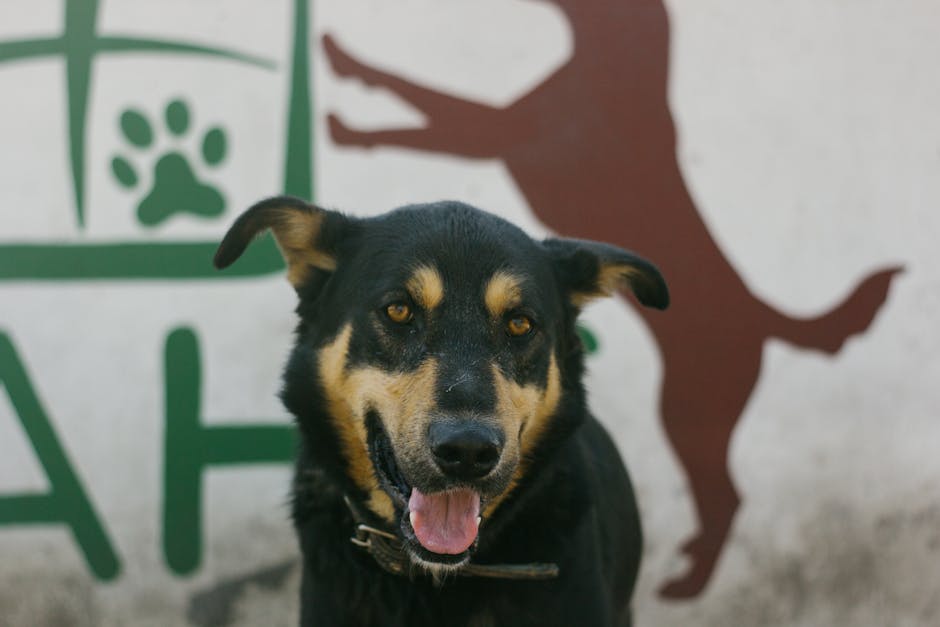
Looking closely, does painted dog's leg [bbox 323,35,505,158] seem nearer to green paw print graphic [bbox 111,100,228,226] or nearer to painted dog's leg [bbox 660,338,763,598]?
green paw print graphic [bbox 111,100,228,226]

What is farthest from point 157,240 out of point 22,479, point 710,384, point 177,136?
point 710,384

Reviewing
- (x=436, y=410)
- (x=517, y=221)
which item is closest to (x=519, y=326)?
(x=436, y=410)

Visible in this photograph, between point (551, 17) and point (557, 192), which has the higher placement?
point (551, 17)

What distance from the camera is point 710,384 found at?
A: 4008 mm

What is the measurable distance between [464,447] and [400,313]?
0.41 m

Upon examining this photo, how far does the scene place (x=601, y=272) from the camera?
109 inches

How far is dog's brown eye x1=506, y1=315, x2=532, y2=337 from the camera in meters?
2.50

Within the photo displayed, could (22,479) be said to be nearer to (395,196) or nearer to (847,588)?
(395,196)

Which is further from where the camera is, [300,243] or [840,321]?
[840,321]

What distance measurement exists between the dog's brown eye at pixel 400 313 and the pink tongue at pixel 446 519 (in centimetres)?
40

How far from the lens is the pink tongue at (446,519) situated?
7.66 feet

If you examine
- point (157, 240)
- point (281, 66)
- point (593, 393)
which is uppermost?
point (281, 66)

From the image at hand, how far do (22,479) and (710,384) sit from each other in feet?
8.54

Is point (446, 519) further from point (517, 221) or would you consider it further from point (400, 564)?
point (517, 221)
